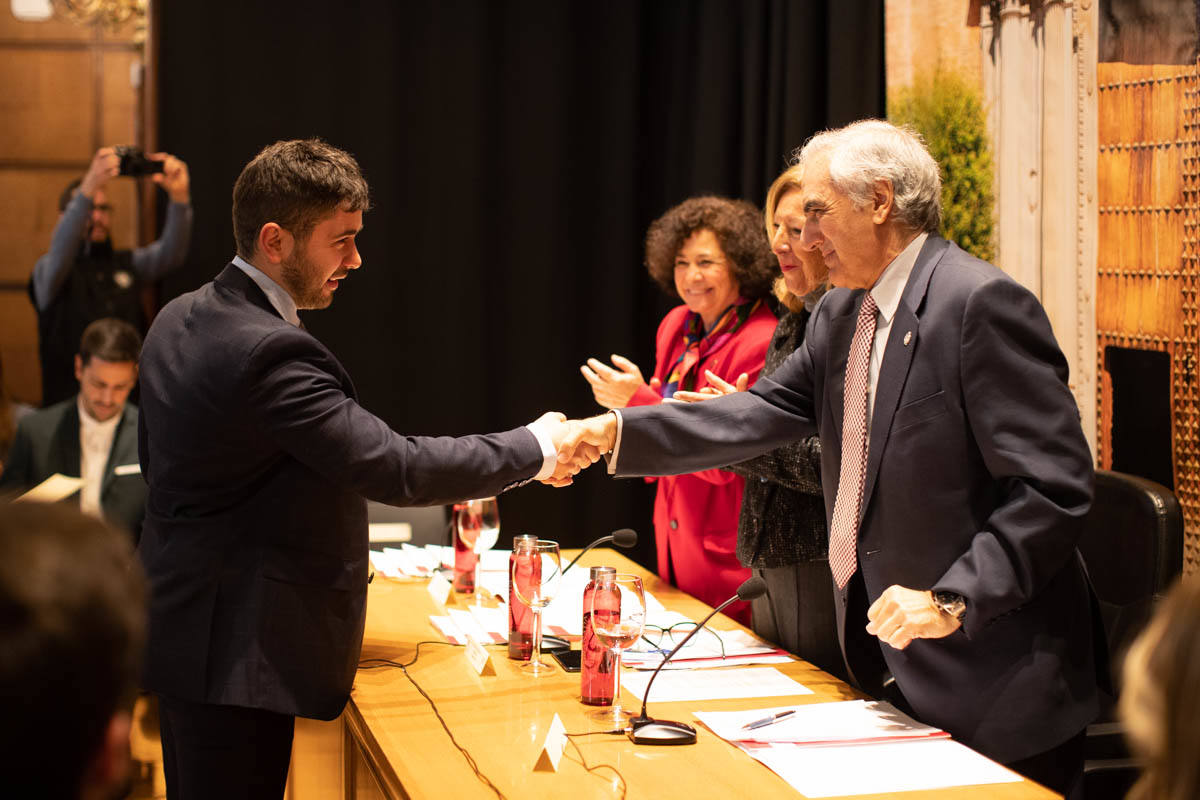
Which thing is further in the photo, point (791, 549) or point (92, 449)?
point (92, 449)

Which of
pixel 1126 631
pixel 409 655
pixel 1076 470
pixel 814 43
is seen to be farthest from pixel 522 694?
pixel 814 43

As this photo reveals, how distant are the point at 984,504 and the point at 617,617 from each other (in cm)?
62

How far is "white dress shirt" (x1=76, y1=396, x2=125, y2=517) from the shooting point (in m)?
4.24

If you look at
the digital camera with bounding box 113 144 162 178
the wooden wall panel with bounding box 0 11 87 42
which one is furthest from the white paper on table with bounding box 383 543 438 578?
the wooden wall panel with bounding box 0 11 87 42

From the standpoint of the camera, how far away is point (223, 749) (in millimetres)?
1976

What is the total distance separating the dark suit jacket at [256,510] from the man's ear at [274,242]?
4.2 inches

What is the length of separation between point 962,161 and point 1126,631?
62.5 inches

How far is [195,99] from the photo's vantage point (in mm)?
5141

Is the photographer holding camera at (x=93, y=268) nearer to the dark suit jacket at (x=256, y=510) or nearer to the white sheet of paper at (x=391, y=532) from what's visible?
the white sheet of paper at (x=391, y=532)

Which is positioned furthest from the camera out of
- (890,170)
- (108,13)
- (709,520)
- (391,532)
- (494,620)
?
(108,13)

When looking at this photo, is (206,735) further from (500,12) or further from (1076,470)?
(500,12)

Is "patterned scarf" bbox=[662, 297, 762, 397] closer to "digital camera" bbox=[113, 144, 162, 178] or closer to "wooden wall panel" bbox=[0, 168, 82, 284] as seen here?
"digital camera" bbox=[113, 144, 162, 178]

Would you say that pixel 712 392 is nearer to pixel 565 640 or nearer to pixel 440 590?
pixel 565 640

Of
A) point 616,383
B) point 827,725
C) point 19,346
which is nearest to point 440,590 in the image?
point 616,383
